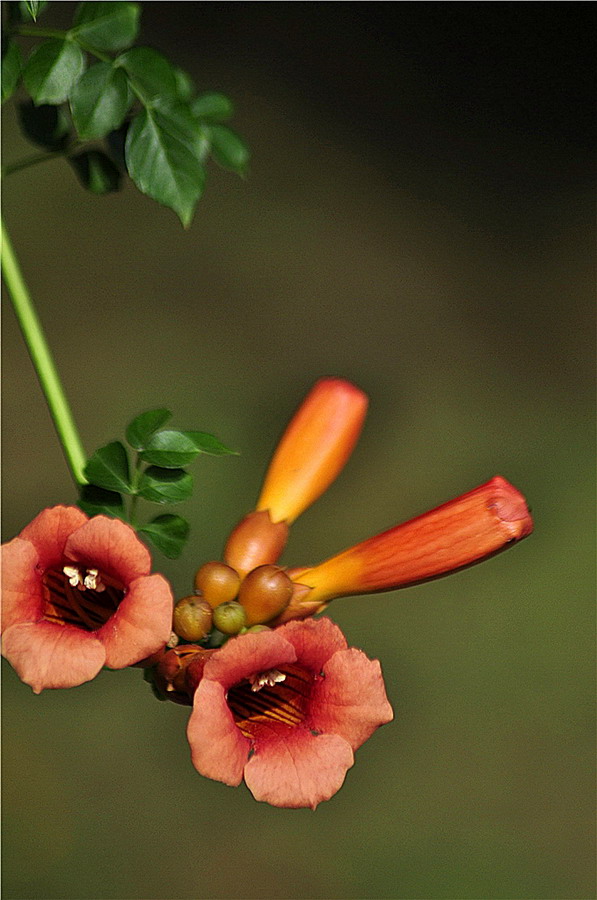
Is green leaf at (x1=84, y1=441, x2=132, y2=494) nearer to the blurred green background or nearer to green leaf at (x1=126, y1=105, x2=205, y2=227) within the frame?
green leaf at (x1=126, y1=105, x2=205, y2=227)

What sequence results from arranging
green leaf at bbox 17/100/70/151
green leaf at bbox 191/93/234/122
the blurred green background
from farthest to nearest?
the blurred green background, green leaf at bbox 191/93/234/122, green leaf at bbox 17/100/70/151

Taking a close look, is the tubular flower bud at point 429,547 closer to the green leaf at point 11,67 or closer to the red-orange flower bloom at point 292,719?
the red-orange flower bloom at point 292,719

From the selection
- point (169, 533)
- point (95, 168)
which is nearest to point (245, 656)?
point (169, 533)

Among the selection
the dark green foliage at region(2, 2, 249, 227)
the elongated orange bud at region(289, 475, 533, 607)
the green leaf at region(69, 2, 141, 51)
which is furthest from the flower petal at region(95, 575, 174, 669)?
the green leaf at region(69, 2, 141, 51)

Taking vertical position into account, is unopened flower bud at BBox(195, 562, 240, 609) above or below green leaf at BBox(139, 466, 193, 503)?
below

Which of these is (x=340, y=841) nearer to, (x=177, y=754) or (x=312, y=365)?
(x=177, y=754)

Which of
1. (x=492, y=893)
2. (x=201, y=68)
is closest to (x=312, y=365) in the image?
(x=201, y=68)

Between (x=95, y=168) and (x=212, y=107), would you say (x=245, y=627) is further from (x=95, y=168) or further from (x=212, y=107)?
(x=212, y=107)
